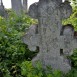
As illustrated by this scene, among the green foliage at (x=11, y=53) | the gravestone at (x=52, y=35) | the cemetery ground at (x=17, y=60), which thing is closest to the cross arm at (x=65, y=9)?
the gravestone at (x=52, y=35)

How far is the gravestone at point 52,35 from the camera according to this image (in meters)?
3.53

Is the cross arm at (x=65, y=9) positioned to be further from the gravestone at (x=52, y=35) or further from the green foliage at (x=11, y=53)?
the green foliage at (x=11, y=53)

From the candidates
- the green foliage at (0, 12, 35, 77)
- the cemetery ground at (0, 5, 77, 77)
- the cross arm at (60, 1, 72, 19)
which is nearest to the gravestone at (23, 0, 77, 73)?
the cross arm at (60, 1, 72, 19)

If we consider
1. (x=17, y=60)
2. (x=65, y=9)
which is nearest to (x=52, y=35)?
(x=65, y=9)

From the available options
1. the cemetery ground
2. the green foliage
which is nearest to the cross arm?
the cemetery ground

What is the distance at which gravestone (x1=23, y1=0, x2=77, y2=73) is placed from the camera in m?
3.53

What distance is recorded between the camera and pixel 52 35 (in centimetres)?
371

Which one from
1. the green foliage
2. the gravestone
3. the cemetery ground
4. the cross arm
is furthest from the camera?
the green foliage

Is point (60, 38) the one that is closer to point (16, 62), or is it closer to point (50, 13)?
point (50, 13)

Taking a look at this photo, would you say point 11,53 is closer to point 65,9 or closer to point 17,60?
point 17,60

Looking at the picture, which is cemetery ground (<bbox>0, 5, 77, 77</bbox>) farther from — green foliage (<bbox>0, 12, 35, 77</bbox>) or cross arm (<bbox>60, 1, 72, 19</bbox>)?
cross arm (<bbox>60, 1, 72, 19</bbox>)

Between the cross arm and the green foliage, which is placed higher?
the cross arm

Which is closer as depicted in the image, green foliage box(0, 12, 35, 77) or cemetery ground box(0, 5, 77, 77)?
cemetery ground box(0, 5, 77, 77)

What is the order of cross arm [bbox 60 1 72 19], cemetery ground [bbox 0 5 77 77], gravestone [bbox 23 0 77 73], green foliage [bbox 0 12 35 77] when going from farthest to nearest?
green foliage [bbox 0 12 35 77] → cemetery ground [bbox 0 5 77 77] → gravestone [bbox 23 0 77 73] → cross arm [bbox 60 1 72 19]
